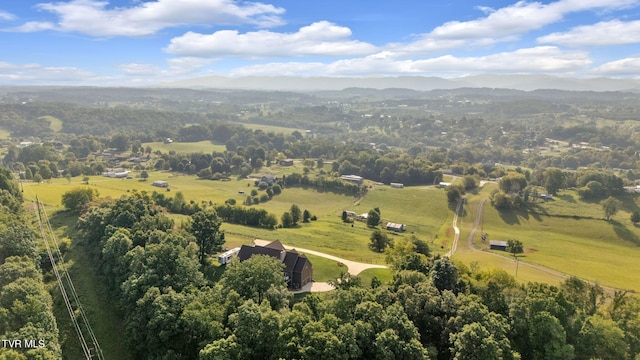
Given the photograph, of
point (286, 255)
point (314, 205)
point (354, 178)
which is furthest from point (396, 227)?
point (354, 178)

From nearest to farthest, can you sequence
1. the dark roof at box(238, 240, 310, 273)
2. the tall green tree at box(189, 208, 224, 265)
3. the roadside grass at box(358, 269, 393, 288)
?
the dark roof at box(238, 240, 310, 273)
the roadside grass at box(358, 269, 393, 288)
the tall green tree at box(189, 208, 224, 265)

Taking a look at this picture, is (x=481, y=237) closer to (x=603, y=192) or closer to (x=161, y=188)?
(x=603, y=192)

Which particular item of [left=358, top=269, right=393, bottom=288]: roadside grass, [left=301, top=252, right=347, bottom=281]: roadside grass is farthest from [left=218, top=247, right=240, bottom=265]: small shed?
[left=358, top=269, right=393, bottom=288]: roadside grass

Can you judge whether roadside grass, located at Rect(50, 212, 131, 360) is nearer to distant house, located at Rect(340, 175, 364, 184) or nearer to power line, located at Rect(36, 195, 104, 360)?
power line, located at Rect(36, 195, 104, 360)

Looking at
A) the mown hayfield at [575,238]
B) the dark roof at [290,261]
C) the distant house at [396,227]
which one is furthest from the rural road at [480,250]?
the dark roof at [290,261]

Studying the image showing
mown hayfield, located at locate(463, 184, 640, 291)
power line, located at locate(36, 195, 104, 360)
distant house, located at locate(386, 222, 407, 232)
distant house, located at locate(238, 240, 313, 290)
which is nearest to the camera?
power line, located at locate(36, 195, 104, 360)

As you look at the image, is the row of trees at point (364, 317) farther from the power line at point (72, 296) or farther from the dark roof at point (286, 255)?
the dark roof at point (286, 255)

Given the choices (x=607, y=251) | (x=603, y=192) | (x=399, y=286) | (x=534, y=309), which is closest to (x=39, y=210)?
(x=399, y=286)
